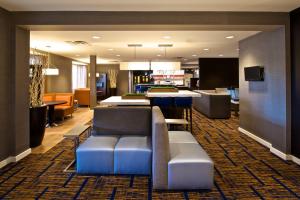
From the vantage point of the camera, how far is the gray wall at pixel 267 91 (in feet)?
15.0

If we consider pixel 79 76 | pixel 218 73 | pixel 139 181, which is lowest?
pixel 139 181

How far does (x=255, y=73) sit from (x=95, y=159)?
3767 mm

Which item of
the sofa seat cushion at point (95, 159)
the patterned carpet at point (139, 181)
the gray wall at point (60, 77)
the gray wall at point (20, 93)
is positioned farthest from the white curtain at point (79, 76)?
the sofa seat cushion at point (95, 159)

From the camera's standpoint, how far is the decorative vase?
5156 mm

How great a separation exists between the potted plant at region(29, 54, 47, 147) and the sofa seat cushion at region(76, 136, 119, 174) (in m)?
1.97

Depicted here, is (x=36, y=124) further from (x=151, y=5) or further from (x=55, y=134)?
(x=151, y=5)

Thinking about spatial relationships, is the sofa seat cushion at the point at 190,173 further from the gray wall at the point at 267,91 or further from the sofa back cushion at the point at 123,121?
the gray wall at the point at 267,91

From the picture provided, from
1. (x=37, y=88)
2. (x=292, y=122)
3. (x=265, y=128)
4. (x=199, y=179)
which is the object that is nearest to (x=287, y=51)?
(x=292, y=122)

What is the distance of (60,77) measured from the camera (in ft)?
37.5

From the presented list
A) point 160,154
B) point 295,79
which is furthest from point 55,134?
point 295,79

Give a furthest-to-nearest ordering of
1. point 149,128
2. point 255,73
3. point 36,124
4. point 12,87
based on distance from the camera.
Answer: point 255,73 < point 36,124 < point 149,128 < point 12,87

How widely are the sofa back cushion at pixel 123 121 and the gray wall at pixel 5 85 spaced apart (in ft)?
4.45

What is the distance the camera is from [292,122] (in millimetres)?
4430

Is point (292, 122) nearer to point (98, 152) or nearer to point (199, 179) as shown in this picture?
point (199, 179)
